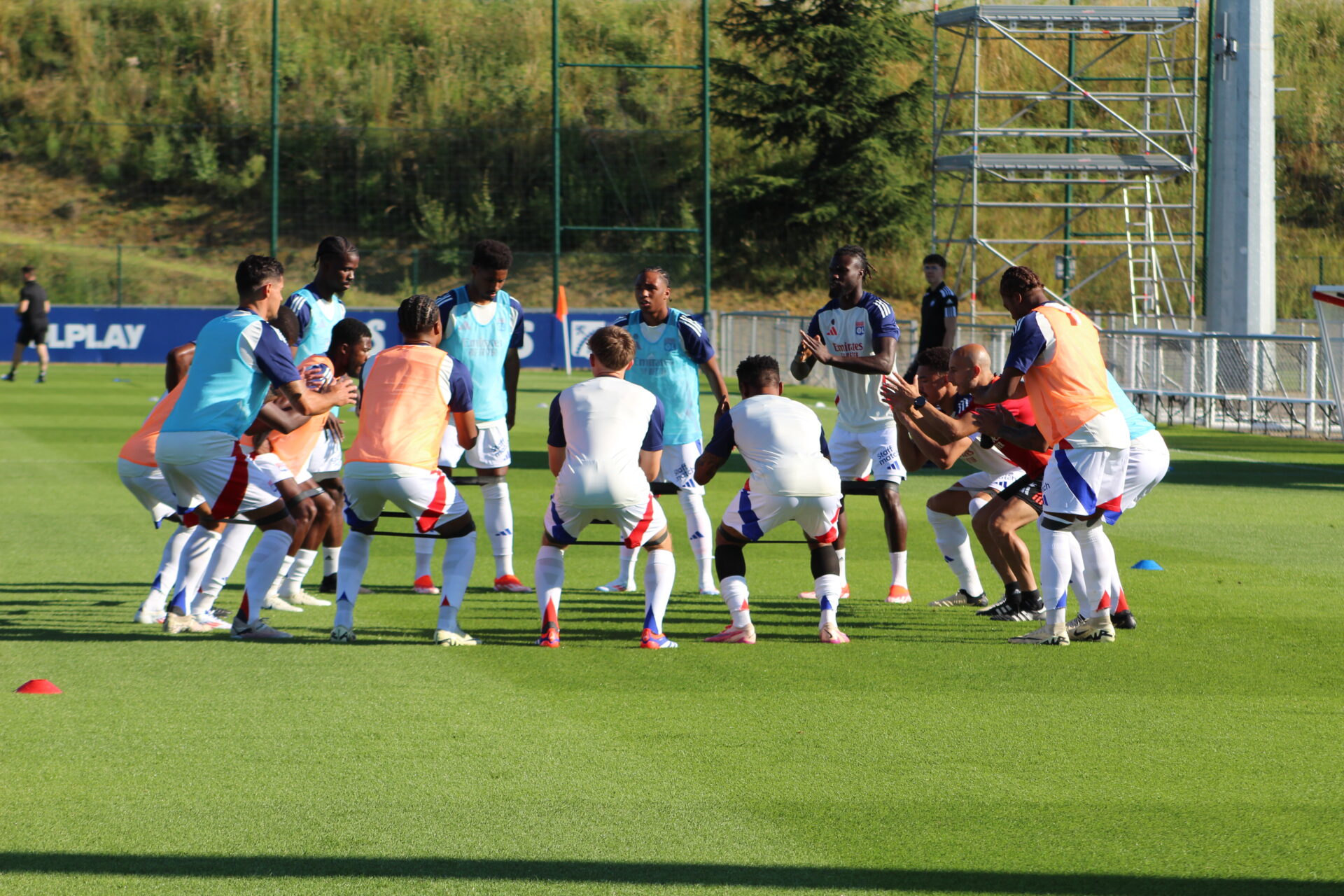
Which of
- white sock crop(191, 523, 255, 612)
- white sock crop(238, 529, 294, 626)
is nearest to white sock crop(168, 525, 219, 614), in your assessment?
white sock crop(191, 523, 255, 612)

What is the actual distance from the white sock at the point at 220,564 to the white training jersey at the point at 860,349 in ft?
11.4

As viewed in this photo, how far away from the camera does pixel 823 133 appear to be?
45375 millimetres

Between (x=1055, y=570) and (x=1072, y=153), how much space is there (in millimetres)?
26266

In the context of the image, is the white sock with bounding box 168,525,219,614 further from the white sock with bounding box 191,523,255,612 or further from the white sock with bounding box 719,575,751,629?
the white sock with bounding box 719,575,751,629

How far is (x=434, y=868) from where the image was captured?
14.5 feet

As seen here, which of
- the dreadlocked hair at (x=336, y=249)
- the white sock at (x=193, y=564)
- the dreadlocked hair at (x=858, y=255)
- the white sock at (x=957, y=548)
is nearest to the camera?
the white sock at (x=193, y=564)

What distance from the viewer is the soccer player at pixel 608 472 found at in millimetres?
7395

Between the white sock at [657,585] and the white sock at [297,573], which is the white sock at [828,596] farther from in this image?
the white sock at [297,573]

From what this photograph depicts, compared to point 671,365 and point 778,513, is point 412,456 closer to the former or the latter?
point 778,513

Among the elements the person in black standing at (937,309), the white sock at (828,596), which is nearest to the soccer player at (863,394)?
the white sock at (828,596)

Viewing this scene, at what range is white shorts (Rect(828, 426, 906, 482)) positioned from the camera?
9273 millimetres

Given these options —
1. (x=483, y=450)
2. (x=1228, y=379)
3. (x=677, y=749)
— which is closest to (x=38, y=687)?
(x=677, y=749)

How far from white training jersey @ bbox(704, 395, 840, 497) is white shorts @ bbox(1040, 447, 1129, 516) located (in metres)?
1.07

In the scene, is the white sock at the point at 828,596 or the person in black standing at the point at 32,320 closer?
the white sock at the point at 828,596
